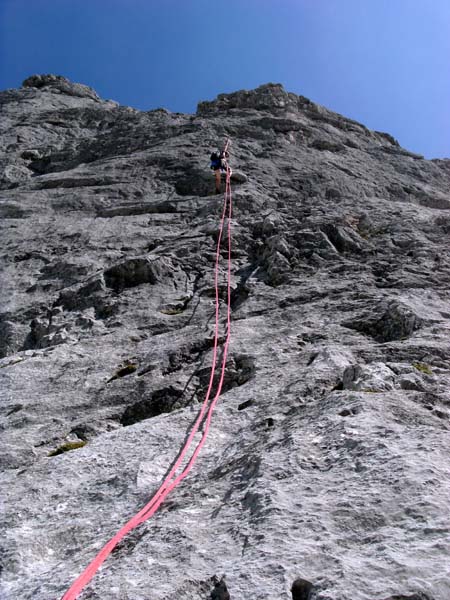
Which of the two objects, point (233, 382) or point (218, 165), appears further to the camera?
point (218, 165)

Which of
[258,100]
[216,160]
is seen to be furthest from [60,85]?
[216,160]

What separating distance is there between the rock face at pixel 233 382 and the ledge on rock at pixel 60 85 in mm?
23166

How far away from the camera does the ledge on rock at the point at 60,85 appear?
40625mm

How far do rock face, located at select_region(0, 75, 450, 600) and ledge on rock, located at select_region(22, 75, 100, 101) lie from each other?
912 inches

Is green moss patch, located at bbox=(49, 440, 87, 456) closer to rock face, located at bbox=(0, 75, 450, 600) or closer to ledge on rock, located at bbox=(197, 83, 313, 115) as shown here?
rock face, located at bbox=(0, 75, 450, 600)

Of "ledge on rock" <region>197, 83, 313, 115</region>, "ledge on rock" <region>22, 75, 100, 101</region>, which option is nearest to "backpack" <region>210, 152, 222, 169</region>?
"ledge on rock" <region>197, 83, 313, 115</region>

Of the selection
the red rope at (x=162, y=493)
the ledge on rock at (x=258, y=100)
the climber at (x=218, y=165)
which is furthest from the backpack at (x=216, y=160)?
the ledge on rock at (x=258, y=100)

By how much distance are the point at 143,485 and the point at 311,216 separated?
A: 34.5 feet

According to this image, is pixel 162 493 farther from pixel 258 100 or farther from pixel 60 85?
pixel 60 85

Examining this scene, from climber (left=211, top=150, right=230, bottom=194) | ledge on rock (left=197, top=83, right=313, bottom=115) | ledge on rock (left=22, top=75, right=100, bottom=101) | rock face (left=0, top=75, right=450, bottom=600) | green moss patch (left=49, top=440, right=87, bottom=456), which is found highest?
ledge on rock (left=22, top=75, right=100, bottom=101)

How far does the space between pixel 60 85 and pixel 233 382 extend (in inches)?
1547

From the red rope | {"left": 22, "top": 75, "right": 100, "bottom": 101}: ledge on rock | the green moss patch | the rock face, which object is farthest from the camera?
{"left": 22, "top": 75, "right": 100, "bottom": 101}: ledge on rock

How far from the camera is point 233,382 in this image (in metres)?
8.21

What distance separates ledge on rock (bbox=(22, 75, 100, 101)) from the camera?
40.6 m
